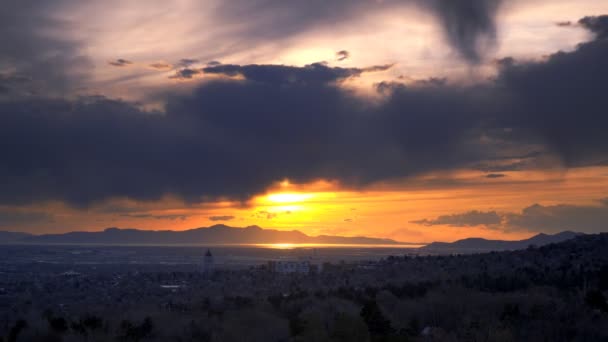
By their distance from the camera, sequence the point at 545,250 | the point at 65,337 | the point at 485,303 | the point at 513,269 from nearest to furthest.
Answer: the point at 65,337
the point at 485,303
the point at 513,269
the point at 545,250

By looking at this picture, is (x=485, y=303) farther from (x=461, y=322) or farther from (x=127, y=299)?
(x=127, y=299)

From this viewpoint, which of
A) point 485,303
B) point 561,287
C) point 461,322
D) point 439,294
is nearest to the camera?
point 461,322

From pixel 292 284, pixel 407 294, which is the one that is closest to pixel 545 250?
pixel 292 284

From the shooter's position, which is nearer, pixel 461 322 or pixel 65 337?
pixel 65 337

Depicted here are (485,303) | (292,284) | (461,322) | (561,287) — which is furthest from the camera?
(292,284)

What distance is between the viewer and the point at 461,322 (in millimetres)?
26781

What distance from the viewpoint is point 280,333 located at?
25.7 m

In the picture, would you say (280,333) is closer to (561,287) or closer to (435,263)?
(561,287)

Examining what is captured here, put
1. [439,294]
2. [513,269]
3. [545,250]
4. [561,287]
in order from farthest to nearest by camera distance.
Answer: [545,250] → [513,269] → [561,287] → [439,294]

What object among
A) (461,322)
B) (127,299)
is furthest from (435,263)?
(461,322)

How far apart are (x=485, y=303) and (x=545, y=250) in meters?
31.2

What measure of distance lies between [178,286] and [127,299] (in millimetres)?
11578

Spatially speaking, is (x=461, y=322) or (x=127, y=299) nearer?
(x=461, y=322)

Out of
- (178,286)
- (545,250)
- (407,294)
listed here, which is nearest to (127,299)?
(178,286)
